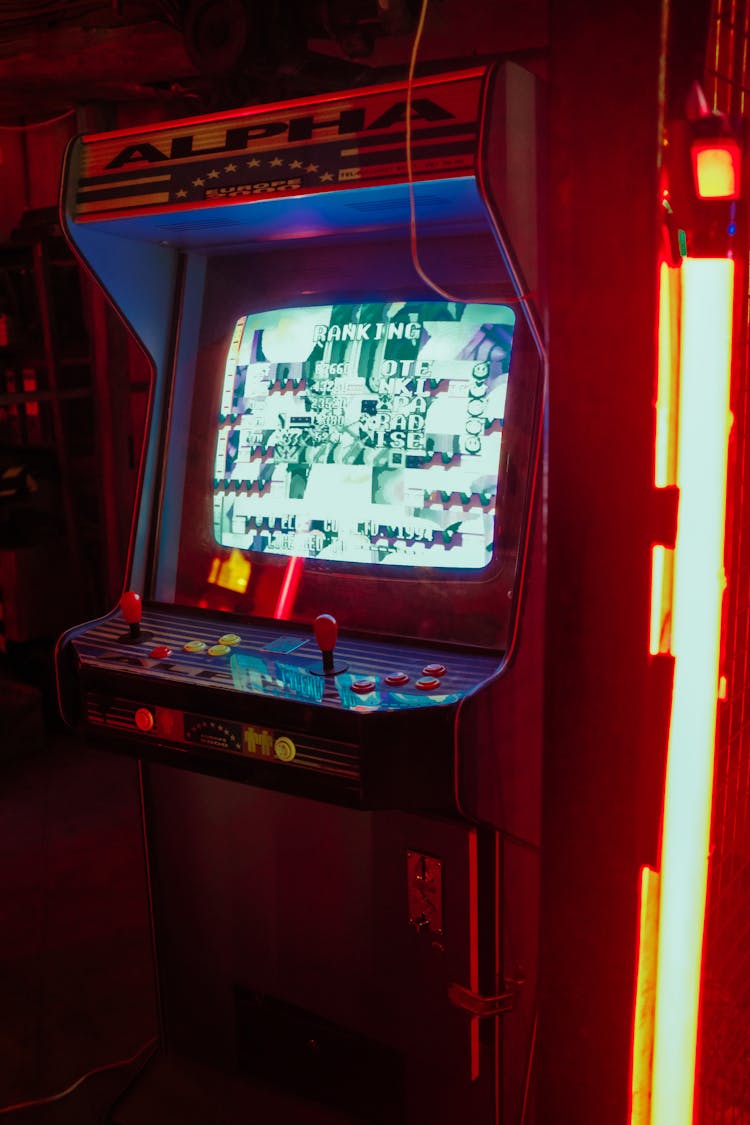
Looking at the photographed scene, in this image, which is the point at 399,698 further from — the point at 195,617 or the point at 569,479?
the point at 195,617

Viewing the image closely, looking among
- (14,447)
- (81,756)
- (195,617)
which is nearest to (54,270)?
(14,447)

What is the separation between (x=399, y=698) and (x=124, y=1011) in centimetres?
163

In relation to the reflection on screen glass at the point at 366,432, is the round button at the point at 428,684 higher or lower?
lower

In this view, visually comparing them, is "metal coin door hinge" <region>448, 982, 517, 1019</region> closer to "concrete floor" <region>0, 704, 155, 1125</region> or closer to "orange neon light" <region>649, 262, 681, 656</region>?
"orange neon light" <region>649, 262, 681, 656</region>

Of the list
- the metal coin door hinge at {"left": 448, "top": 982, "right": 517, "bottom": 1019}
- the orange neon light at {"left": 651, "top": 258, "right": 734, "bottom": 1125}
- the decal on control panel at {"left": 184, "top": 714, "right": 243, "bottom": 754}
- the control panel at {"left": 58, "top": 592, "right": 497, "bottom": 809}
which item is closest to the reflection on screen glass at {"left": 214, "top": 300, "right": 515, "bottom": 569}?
the control panel at {"left": 58, "top": 592, "right": 497, "bottom": 809}

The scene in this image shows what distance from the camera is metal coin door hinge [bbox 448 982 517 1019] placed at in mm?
1625

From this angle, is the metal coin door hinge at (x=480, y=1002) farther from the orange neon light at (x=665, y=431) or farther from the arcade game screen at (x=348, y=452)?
the orange neon light at (x=665, y=431)

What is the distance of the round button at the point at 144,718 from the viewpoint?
5.20ft

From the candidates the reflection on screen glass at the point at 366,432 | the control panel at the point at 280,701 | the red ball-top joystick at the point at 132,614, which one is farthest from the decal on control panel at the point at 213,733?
the reflection on screen glass at the point at 366,432

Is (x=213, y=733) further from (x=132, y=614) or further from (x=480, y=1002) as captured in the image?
(x=480, y=1002)

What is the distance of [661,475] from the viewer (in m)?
1.10

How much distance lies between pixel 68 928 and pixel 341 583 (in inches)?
70.2

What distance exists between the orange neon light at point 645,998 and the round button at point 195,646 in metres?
0.81

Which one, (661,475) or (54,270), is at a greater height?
(54,270)
